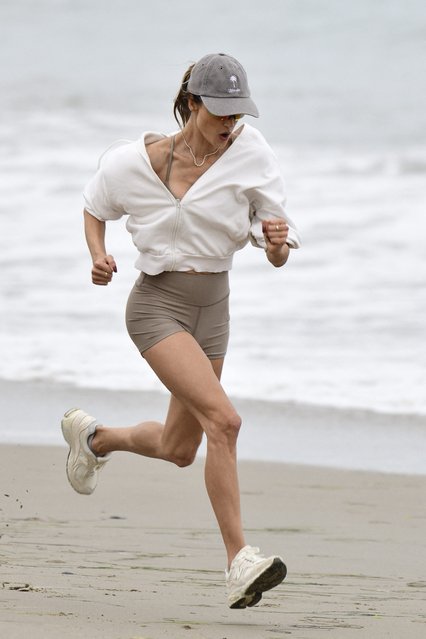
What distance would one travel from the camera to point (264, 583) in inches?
161

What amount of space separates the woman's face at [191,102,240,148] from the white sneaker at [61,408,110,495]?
1533 millimetres

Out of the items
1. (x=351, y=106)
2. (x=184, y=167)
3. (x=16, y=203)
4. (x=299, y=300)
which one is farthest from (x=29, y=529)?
(x=351, y=106)

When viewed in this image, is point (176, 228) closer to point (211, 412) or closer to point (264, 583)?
point (211, 412)

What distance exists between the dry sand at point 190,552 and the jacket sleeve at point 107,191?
53.3 inches

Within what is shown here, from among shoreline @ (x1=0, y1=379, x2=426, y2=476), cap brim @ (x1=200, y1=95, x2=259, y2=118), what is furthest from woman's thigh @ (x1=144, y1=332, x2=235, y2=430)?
shoreline @ (x1=0, y1=379, x2=426, y2=476)

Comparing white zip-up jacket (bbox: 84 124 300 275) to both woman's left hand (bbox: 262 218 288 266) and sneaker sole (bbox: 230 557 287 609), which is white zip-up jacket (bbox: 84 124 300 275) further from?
sneaker sole (bbox: 230 557 287 609)

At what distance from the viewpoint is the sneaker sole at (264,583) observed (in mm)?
4031

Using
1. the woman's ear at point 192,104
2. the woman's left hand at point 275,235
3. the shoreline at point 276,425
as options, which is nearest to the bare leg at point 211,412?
the woman's left hand at point 275,235

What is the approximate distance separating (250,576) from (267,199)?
4.31ft

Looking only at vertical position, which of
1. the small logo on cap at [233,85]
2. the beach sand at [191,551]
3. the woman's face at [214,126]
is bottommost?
the beach sand at [191,551]

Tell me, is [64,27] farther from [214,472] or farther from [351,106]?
[214,472]

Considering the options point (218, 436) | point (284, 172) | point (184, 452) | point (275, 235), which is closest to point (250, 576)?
point (218, 436)

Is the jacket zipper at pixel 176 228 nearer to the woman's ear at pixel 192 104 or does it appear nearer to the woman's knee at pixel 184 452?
the woman's ear at pixel 192 104

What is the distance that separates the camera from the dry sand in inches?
162
